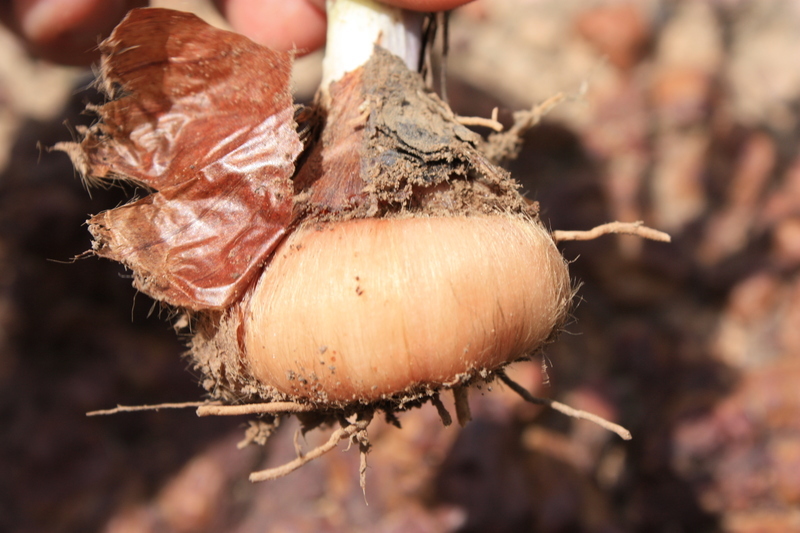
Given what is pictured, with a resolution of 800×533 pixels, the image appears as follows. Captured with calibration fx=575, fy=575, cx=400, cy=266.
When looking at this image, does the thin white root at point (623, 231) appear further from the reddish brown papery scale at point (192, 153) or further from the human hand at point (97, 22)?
the human hand at point (97, 22)

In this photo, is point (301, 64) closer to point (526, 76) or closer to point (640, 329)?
point (526, 76)

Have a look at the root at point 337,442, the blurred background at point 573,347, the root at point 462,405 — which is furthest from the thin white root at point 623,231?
the blurred background at point 573,347

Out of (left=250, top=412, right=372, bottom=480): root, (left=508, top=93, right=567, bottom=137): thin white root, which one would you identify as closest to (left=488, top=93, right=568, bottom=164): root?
(left=508, top=93, right=567, bottom=137): thin white root

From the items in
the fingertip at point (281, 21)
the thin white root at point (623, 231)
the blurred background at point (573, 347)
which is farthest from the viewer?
the blurred background at point (573, 347)

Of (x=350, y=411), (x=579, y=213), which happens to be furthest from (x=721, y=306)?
(x=350, y=411)

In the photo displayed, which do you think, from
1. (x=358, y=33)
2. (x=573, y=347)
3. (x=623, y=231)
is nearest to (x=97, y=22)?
(x=358, y=33)
